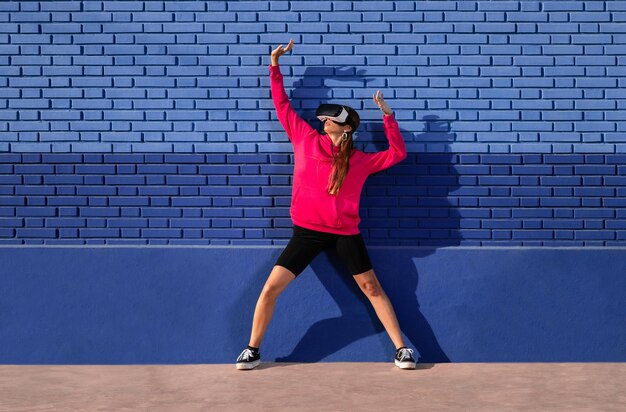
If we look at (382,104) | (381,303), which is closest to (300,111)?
(382,104)

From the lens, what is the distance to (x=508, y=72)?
596 cm

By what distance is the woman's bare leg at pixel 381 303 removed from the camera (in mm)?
5782

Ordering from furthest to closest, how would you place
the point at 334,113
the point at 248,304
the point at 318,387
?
the point at 248,304 → the point at 334,113 → the point at 318,387

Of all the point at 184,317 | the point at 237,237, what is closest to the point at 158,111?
the point at 237,237

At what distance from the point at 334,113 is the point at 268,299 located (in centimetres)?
138

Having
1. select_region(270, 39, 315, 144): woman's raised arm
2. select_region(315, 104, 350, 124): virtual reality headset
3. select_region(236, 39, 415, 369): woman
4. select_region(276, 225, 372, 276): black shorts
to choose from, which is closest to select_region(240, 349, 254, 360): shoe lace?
select_region(236, 39, 415, 369): woman

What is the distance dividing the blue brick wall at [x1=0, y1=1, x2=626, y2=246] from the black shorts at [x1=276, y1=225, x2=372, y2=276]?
11.5 inches

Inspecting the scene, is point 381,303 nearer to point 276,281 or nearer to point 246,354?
point 276,281

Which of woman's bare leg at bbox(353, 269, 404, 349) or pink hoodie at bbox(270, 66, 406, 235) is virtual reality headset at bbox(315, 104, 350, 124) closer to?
pink hoodie at bbox(270, 66, 406, 235)

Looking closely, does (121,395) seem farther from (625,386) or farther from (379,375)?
(625,386)

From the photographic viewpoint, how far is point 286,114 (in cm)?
582

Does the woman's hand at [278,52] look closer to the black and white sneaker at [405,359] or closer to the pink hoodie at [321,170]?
the pink hoodie at [321,170]

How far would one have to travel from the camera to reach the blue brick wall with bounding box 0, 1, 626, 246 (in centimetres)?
596

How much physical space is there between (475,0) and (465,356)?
8.49 feet
